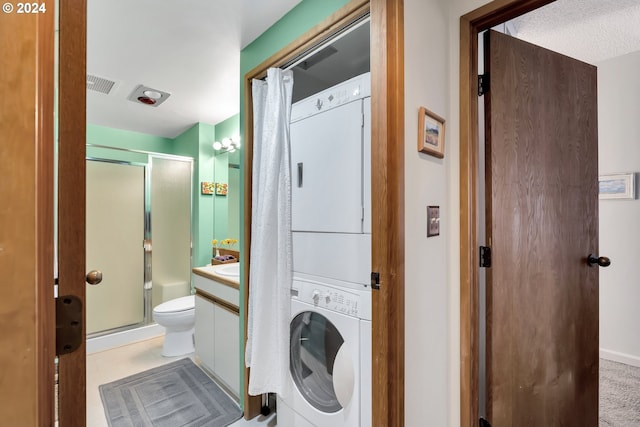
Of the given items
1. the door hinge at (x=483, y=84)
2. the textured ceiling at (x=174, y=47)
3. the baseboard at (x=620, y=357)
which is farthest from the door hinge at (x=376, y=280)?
the baseboard at (x=620, y=357)

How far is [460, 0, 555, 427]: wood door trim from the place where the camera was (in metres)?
1.20

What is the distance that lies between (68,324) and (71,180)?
0.25m

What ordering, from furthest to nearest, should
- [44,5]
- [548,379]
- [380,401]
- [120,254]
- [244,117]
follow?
[120,254]
[244,117]
[548,379]
[380,401]
[44,5]

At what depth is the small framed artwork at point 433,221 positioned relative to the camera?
1137 mm

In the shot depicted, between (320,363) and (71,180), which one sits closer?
(71,180)

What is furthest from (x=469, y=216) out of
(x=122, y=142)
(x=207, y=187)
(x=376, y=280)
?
(x=122, y=142)

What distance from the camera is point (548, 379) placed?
1.37m

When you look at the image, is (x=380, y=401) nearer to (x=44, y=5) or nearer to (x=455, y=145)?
(x=455, y=145)

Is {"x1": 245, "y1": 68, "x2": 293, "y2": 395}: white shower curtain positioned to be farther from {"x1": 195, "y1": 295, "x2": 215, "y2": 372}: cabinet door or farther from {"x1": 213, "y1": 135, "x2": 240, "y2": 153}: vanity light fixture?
{"x1": 213, "y1": 135, "x2": 240, "y2": 153}: vanity light fixture

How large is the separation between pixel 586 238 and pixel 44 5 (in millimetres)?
2220

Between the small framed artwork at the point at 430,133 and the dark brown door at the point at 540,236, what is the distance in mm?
227

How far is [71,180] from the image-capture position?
1.59ft

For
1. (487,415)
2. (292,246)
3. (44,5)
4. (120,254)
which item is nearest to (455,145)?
(292,246)

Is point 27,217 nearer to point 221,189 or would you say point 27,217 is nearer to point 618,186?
point 221,189
